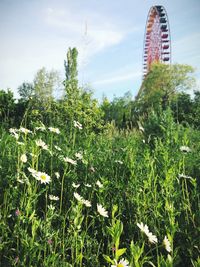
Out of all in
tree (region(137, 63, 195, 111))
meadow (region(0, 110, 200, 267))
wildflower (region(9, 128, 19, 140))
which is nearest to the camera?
meadow (region(0, 110, 200, 267))

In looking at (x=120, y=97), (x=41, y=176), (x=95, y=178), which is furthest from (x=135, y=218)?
(x=120, y=97)

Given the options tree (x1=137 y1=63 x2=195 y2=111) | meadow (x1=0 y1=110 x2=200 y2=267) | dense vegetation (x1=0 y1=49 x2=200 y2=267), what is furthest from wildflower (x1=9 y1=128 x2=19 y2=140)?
tree (x1=137 y1=63 x2=195 y2=111)

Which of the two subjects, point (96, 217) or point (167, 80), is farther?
point (167, 80)

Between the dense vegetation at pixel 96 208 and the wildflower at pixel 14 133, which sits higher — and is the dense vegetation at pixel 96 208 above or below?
below

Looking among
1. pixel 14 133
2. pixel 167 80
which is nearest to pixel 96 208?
pixel 14 133

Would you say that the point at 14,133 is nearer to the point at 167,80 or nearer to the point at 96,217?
the point at 96,217

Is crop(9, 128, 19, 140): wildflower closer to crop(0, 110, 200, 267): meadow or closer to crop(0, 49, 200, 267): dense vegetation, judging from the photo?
crop(0, 49, 200, 267): dense vegetation

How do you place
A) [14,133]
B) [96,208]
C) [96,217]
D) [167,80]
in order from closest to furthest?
[96,217]
[96,208]
[14,133]
[167,80]

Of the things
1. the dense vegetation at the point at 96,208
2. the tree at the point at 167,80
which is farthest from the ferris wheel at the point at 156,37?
the dense vegetation at the point at 96,208

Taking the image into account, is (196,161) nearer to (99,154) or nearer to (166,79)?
(99,154)

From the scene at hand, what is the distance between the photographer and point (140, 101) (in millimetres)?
36594

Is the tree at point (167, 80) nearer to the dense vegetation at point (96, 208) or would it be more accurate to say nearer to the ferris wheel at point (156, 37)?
the ferris wheel at point (156, 37)

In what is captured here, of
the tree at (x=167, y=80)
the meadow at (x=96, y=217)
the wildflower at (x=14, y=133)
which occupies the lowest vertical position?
the meadow at (x=96, y=217)

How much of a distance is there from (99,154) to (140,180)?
37.4 inches
